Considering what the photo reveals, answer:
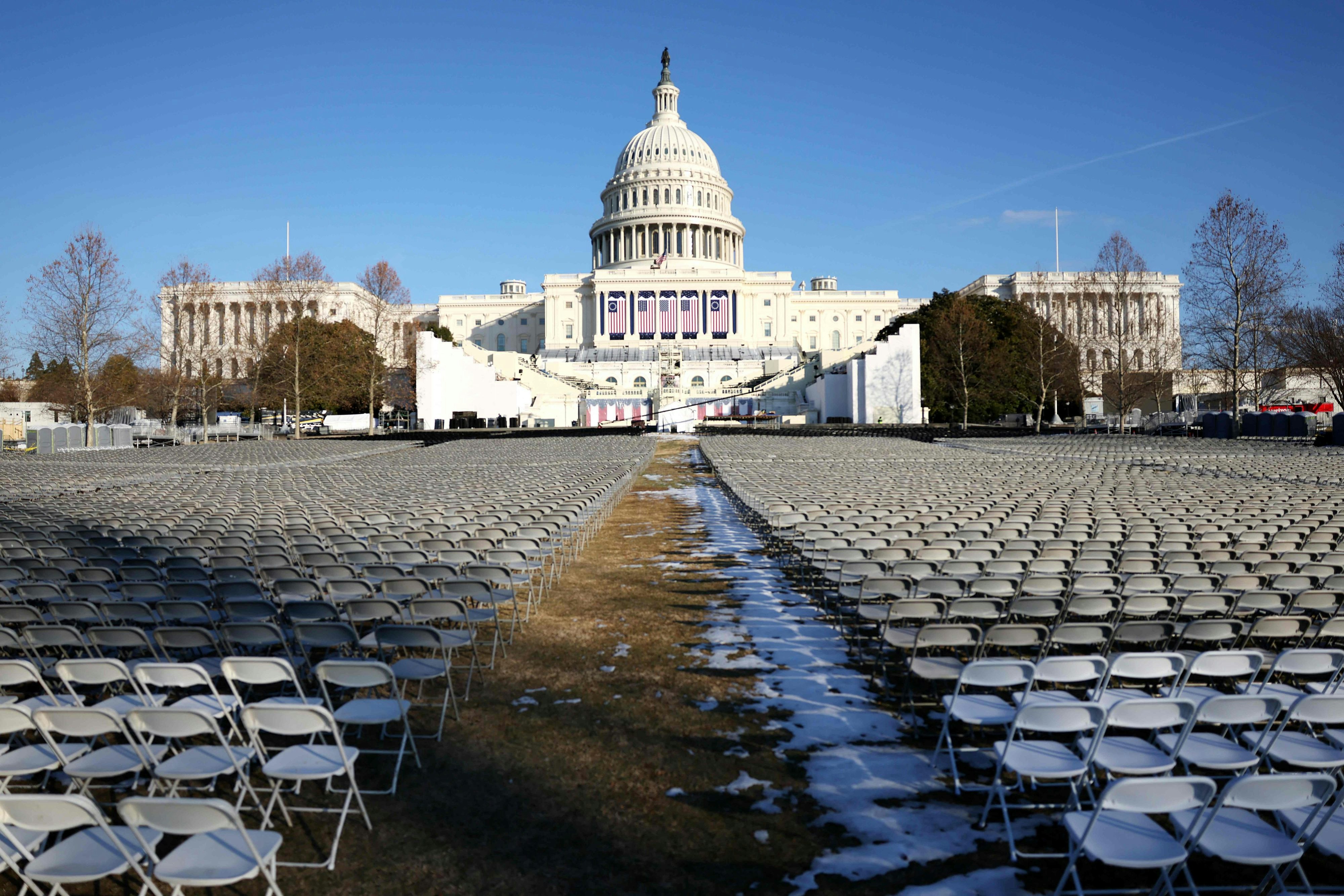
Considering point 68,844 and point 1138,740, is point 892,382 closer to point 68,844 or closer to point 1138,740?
point 1138,740

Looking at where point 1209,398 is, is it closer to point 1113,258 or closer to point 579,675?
point 1113,258

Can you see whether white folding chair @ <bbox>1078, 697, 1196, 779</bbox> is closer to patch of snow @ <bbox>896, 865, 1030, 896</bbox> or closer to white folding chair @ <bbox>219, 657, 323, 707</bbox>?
patch of snow @ <bbox>896, 865, 1030, 896</bbox>

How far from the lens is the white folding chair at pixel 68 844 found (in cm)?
293

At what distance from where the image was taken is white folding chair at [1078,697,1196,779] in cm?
382

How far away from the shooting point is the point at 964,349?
6131 cm

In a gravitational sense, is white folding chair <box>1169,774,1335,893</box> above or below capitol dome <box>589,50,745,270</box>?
below

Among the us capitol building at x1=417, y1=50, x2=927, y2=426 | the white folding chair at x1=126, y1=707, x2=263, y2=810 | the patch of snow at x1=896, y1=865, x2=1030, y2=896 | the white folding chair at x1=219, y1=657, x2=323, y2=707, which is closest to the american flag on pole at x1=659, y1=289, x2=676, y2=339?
the us capitol building at x1=417, y1=50, x2=927, y2=426

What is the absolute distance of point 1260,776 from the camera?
9.70 ft

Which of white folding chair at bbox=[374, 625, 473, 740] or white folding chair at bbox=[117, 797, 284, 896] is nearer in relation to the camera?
white folding chair at bbox=[117, 797, 284, 896]

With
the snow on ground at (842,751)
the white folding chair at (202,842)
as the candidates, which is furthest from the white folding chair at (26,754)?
the snow on ground at (842,751)

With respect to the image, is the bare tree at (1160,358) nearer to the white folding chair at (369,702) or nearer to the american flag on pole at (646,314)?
the white folding chair at (369,702)

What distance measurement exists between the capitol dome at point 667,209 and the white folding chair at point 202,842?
384ft

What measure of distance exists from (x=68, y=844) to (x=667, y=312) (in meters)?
114

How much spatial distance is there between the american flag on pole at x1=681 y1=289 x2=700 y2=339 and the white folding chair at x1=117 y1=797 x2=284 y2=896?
366 ft
